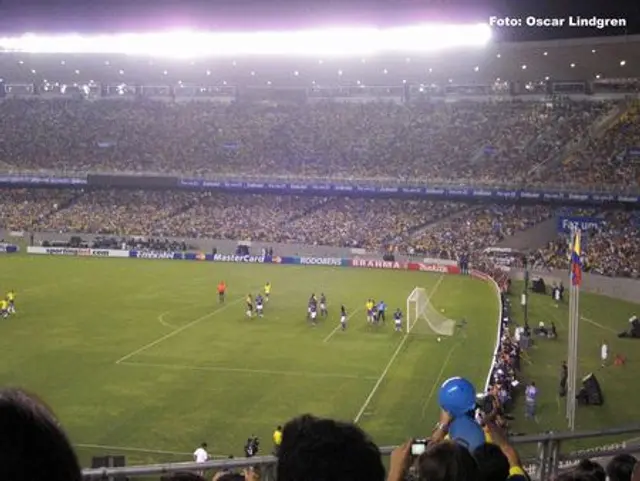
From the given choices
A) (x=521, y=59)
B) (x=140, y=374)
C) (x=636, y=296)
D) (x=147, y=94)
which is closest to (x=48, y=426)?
(x=140, y=374)

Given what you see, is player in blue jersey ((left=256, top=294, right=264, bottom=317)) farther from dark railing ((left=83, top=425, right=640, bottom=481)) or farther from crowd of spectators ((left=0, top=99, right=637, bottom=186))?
crowd of spectators ((left=0, top=99, right=637, bottom=186))

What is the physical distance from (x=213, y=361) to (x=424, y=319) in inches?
422

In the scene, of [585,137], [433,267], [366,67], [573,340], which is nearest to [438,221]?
[433,267]

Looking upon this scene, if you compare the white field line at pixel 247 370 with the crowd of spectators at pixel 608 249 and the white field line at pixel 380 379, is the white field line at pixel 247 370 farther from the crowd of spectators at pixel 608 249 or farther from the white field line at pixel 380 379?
the crowd of spectators at pixel 608 249

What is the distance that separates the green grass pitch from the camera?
19.9 m

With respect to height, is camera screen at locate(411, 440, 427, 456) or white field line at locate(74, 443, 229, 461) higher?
camera screen at locate(411, 440, 427, 456)

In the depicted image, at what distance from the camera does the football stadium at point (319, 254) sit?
17.4 meters

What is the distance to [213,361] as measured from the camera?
87.9 ft

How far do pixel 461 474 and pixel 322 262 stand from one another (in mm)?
54769

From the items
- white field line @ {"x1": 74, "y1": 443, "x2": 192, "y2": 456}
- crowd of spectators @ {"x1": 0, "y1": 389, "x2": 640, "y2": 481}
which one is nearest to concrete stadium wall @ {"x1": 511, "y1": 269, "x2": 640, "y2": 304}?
white field line @ {"x1": 74, "y1": 443, "x2": 192, "y2": 456}

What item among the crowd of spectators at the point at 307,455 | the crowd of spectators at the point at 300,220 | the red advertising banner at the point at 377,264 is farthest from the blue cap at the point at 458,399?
the red advertising banner at the point at 377,264

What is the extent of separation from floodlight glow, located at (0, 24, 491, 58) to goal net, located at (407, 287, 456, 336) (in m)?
20.0

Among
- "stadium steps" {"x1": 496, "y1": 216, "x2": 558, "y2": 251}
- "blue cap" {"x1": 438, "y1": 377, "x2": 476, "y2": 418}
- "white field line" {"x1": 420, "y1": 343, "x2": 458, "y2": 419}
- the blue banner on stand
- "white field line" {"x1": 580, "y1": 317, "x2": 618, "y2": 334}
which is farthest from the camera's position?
the blue banner on stand

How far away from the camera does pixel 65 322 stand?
1310 inches
